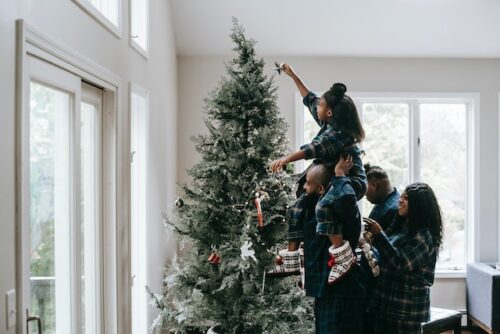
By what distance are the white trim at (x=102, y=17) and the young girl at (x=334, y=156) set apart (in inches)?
40.1

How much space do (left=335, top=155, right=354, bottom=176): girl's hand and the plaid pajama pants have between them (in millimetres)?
490

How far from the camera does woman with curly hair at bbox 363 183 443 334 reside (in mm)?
2324

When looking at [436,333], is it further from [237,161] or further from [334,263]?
[334,263]

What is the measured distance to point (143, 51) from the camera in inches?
130

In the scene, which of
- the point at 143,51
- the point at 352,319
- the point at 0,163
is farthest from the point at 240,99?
the point at 0,163

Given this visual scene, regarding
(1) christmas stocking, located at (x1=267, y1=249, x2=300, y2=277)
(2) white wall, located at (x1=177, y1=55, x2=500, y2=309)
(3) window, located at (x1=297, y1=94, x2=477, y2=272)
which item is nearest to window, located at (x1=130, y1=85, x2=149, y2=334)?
(2) white wall, located at (x1=177, y1=55, x2=500, y2=309)

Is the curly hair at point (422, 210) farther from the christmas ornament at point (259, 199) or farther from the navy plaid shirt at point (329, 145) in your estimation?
the christmas ornament at point (259, 199)

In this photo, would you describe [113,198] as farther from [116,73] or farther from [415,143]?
[415,143]

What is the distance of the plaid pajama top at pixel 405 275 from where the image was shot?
232cm

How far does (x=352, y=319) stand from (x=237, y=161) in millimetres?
1157

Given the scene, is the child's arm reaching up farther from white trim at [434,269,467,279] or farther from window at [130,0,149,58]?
white trim at [434,269,467,279]

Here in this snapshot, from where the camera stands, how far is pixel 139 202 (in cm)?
348

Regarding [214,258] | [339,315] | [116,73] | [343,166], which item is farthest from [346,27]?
[339,315]

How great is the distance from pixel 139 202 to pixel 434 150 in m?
2.78
